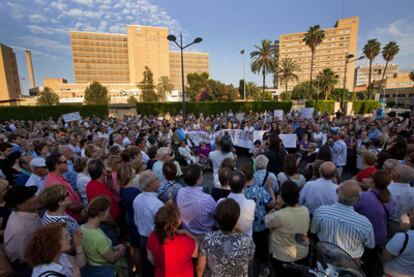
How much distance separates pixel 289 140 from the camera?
927 centimetres

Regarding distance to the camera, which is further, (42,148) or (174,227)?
(42,148)

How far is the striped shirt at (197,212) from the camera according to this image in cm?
A: 267

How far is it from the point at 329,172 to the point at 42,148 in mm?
A: 6455

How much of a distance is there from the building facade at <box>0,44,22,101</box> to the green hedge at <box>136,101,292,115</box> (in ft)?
214

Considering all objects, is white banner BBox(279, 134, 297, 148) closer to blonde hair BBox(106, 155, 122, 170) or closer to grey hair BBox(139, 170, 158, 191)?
blonde hair BBox(106, 155, 122, 170)

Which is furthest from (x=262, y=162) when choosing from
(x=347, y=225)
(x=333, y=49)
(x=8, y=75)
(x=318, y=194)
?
(x=333, y=49)

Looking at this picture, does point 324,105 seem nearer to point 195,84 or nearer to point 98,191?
point 195,84

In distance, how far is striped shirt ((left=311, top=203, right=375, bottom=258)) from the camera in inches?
91.6

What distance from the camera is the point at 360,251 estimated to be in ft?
7.81

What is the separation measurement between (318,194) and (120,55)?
436 feet

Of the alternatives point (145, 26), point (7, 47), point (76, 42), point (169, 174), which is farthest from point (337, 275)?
point (76, 42)

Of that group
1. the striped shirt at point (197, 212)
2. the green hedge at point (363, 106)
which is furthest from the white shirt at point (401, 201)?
the green hedge at point (363, 106)

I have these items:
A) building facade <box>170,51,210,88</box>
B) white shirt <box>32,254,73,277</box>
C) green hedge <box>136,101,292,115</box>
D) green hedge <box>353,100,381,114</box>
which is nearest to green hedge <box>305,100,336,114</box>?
green hedge <box>136,101,292,115</box>

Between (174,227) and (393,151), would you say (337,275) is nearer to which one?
(174,227)
